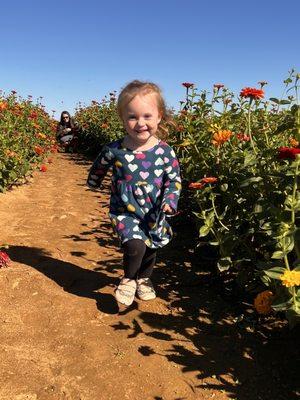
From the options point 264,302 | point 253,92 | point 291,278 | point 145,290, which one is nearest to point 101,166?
point 145,290

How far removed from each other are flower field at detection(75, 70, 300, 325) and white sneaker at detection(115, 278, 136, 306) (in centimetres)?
54

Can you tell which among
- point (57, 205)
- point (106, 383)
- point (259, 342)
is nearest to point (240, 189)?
point (259, 342)

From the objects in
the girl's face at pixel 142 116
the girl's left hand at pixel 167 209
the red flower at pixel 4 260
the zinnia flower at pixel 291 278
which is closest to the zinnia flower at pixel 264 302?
the zinnia flower at pixel 291 278

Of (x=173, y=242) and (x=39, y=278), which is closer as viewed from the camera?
(x=39, y=278)

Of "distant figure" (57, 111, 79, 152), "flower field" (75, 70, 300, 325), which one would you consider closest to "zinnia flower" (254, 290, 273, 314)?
"flower field" (75, 70, 300, 325)

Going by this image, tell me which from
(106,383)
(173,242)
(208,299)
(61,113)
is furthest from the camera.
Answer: (61,113)

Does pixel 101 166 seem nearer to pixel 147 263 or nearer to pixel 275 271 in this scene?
pixel 147 263

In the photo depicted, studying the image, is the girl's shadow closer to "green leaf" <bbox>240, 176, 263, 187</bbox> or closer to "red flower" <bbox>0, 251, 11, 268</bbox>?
"red flower" <bbox>0, 251, 11, 268</bbox>

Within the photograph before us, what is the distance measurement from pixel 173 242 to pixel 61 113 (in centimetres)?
1016

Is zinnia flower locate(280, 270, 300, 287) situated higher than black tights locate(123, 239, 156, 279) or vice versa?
zinnia flower locate(280, 270, 300, 287)

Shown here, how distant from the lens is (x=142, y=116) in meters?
Answer: 2.69

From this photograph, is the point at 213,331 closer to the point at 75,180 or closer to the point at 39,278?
the point at 39,278

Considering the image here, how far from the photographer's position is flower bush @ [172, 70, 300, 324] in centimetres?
212

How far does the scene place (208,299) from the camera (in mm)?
3119
